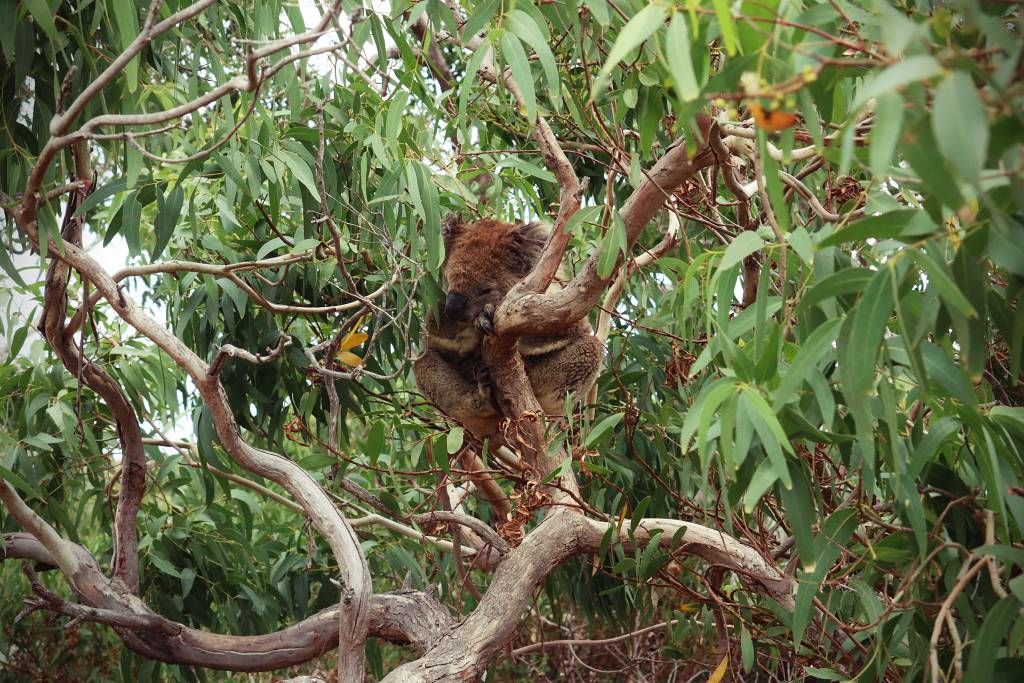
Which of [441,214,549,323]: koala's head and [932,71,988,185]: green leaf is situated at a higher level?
[932,71,988,185]: green leaf

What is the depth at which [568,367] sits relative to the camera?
3111mm

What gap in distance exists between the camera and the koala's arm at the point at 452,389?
3.08 meters

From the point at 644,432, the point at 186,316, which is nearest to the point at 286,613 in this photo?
the point at 186,316

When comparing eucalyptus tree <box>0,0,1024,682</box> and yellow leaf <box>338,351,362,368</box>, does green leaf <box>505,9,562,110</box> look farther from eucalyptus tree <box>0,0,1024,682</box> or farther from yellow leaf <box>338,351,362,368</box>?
yellow leaf <box>338,351,362,368</box>

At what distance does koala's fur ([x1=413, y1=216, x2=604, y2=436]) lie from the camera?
3.10 metres

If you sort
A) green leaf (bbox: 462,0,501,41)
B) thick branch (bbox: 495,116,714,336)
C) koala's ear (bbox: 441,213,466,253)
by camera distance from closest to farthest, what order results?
green leaf (bbox: 462,0,501,41) → thick branch (bbox: 495,116,714,336) → koala's ear (bbox: 441,213,466,253)

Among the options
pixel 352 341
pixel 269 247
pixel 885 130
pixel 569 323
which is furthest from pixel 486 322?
pixel 885 130

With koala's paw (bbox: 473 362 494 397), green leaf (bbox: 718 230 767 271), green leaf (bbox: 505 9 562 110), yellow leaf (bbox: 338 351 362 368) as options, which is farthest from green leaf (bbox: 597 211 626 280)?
yellow leaf (bbox: 338 351 362 368)

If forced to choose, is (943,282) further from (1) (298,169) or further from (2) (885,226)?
(1) (298,169)

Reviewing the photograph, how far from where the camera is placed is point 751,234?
1.55 m

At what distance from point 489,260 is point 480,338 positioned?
289mm

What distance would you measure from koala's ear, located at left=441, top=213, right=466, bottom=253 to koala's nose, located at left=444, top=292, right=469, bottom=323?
291mm

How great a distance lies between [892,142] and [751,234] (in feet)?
2.30

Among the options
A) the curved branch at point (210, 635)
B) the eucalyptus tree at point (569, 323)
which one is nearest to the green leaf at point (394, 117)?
the eucalyptus tree at point (569, 323)
